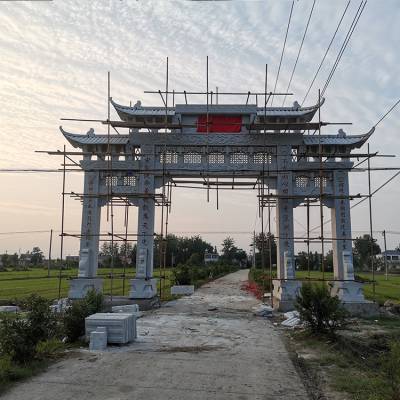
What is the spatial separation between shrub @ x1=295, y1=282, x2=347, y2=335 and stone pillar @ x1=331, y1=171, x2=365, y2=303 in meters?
4.47

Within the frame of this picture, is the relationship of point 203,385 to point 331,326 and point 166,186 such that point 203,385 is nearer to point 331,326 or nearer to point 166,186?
point 331,326

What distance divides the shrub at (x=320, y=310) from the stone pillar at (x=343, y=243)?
4.47 meters

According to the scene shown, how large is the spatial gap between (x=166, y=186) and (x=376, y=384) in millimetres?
11562

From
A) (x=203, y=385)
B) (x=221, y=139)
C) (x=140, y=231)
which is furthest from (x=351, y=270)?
(x=203, y=385)

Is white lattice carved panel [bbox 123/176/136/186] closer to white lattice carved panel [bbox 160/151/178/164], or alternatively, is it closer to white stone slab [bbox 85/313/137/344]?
Answer: white lattice carved panel [bbox 160/151/178/164]

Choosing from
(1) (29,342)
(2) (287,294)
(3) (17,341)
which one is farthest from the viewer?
(2) (287,294)

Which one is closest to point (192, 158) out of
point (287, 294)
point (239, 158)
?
point (239, 158)

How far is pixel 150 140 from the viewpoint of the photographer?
1623cm

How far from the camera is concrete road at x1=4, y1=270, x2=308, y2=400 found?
19.3 ft

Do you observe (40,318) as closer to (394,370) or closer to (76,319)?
(76,319)

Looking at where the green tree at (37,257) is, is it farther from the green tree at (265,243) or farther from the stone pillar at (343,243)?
the stone pillar at (343,243)

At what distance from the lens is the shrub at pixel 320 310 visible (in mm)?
10219

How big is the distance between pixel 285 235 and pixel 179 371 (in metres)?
9.28

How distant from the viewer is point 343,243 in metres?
15.4
